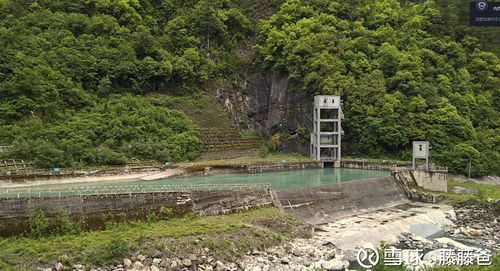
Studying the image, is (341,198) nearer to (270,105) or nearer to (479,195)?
(479,195)

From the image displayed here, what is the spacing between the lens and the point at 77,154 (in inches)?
1512

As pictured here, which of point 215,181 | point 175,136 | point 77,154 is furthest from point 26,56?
point 215,181

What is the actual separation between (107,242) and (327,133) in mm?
31508

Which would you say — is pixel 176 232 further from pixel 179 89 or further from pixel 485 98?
pixel 485 98

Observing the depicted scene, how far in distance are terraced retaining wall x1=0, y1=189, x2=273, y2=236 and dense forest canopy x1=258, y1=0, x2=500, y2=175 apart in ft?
81.5

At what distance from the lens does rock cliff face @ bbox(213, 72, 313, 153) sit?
54.0 metres

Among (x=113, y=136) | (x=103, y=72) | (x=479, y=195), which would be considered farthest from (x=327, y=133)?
(x=103, y=72)

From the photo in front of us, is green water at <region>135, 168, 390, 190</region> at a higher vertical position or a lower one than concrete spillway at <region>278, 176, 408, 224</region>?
higher

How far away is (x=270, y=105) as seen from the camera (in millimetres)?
59500

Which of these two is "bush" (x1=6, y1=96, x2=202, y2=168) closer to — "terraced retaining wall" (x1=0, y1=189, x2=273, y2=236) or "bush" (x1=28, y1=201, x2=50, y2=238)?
"terraced retaining wall" (x1=0, y1=189, x2=273, y2=236)

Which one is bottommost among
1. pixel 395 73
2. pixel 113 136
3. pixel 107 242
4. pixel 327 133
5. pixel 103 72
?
pixel 107 242

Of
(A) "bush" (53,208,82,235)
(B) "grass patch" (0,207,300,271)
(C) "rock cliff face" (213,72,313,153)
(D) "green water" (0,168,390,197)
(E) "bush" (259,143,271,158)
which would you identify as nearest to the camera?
(B) "grass patch" (0,207,300,271)

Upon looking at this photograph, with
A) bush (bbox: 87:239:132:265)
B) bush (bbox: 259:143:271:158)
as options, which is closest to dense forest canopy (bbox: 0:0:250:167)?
bush (bbox: 259:143:271:158)

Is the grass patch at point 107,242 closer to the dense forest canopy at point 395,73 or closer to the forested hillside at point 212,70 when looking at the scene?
the forested hillside at point 212,70
